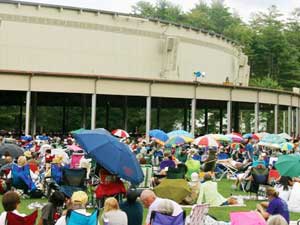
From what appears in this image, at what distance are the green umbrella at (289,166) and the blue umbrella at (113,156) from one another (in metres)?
3.90

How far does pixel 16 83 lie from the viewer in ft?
100

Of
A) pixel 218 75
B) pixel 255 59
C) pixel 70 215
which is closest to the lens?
pixel 70 215

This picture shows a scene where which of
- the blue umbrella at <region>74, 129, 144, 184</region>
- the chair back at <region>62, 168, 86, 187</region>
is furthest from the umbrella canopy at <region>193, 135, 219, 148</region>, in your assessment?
the blue umbrella at <region>74, 129, 144, 184</region>

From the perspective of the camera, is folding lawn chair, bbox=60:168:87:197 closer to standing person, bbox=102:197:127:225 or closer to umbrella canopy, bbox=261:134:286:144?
standing person, bbox=102:197:127:225

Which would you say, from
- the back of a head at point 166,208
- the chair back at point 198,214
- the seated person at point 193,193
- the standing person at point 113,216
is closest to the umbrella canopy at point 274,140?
the seated person at point 193,193

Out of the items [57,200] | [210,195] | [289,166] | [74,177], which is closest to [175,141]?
[210,195]

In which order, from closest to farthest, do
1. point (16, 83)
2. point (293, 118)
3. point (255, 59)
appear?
point (16, 83)
point (293, 118)
point (255, 59)

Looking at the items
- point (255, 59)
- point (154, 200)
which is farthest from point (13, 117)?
point (154, 200)

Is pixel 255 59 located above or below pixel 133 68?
above

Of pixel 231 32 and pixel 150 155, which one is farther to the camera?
pixel 231 32

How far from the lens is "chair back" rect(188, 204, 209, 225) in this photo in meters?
9.09

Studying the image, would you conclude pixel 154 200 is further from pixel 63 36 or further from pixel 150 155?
pixel 63 36

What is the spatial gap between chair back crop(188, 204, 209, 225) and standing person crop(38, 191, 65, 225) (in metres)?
1.99

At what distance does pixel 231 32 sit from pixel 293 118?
4119 centimetres
